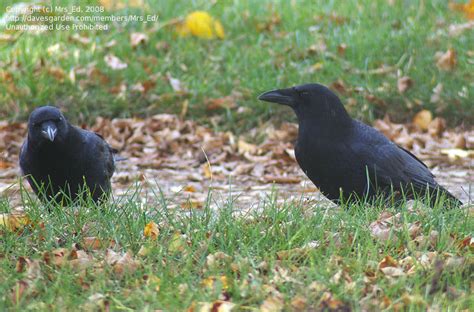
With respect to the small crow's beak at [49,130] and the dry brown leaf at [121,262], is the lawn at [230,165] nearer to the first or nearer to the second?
the dry brown leaf at [121,262]

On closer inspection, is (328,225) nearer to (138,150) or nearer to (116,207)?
(116,207)

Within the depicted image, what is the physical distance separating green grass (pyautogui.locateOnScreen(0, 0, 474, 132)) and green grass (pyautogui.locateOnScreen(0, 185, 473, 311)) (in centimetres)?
436

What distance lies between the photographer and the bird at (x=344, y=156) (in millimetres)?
6051

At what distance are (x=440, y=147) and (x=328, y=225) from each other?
4166mm

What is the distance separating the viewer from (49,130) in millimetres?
5898

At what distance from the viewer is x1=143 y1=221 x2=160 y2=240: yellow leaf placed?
4.77 metres

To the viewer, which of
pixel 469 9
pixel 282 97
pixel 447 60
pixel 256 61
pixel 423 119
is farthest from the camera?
pixel 469 9

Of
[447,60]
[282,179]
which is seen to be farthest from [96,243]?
[447,60]

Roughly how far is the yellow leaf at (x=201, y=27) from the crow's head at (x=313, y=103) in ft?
15.3

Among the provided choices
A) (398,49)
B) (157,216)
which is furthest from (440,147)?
(157,216)

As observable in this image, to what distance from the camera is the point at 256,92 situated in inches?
→ 375

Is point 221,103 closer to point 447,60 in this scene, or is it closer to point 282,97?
point 447,60

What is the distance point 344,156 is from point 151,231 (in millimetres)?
1774

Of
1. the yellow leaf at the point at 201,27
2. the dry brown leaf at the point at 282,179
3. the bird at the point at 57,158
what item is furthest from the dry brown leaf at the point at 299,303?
the yellow leaf at the point at 201,27
